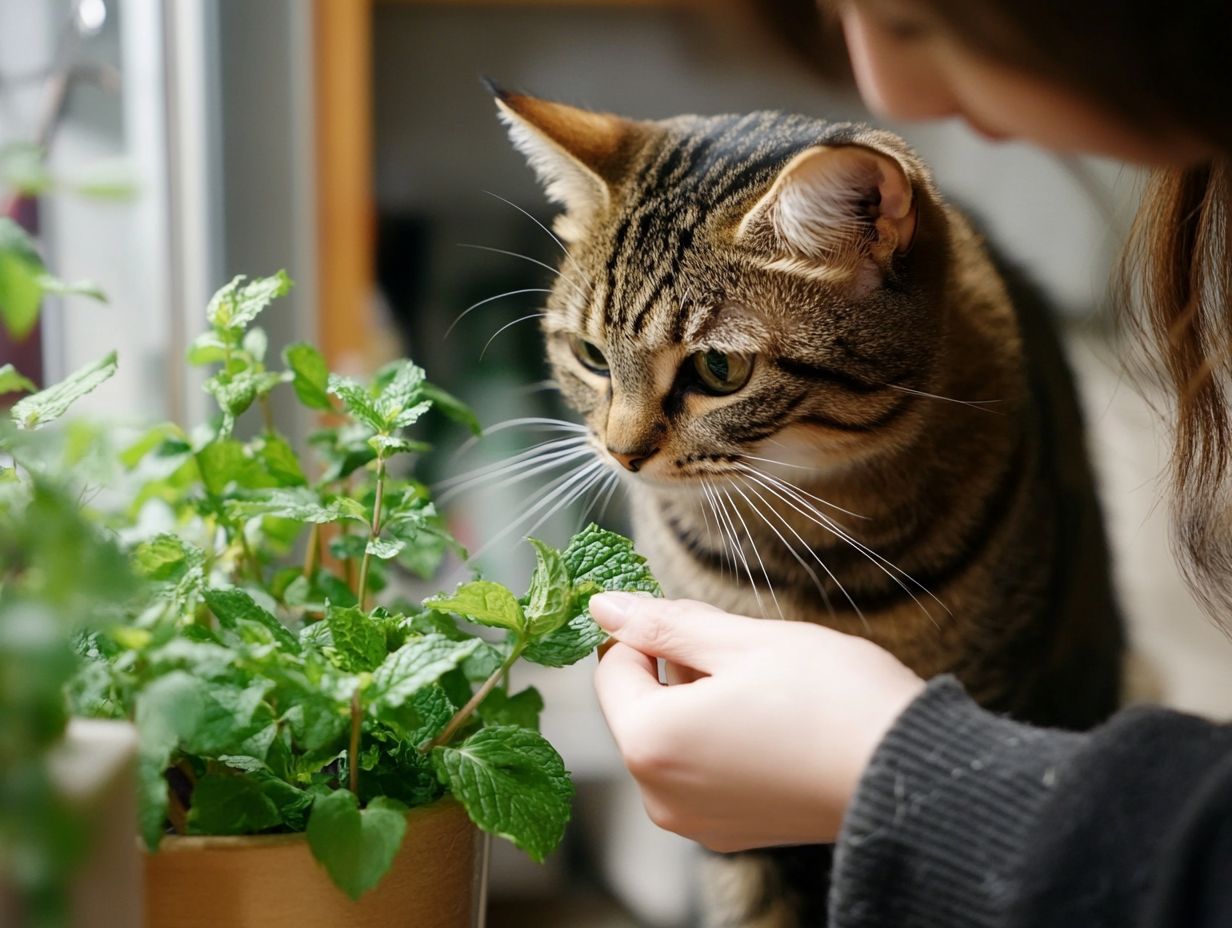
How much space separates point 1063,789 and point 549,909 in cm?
84

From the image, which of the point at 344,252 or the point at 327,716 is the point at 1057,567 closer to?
the point at 327,716

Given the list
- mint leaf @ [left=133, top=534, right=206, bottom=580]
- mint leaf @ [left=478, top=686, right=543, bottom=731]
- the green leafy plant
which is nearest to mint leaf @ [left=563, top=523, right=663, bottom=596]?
the green leafy plant

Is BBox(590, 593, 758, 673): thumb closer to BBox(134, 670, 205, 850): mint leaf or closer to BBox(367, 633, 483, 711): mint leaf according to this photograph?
BBox(367, 633, 483, 711): mint leaf

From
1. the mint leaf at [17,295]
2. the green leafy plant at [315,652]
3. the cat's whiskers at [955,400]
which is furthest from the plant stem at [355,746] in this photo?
the cat's whiskers at [955,400]

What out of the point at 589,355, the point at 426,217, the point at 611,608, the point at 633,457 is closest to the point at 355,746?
the point at 611,608

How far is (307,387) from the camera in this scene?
2.46ft

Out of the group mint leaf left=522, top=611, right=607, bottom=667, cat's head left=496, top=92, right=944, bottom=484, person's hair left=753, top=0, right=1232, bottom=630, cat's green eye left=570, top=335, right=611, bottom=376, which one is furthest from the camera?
cat's green eye left=570, top=335, right=611, bottom=376

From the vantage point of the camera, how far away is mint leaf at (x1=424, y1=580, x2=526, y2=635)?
575 millimetres

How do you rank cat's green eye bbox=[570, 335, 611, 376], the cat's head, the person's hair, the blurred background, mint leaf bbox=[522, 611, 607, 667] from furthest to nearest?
the blurred background → cat's green eye bbox=[570, 335, 611, 376] → the cat's head → mint leaf bbox=[522, 611, 607, 667] → the person's hair

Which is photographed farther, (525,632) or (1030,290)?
(1030,290)

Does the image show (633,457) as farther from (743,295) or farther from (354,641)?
(354,641)

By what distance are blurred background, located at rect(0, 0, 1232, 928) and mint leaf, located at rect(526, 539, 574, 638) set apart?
15.5 inches

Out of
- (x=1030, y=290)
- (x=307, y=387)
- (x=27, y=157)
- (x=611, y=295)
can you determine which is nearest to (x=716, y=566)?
(x=611, y=295)

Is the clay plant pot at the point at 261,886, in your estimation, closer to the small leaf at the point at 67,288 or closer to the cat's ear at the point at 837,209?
the small leaf at the point at 67,288
